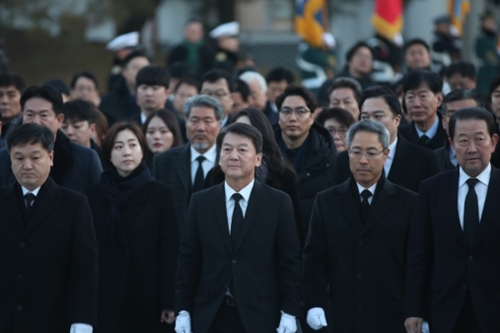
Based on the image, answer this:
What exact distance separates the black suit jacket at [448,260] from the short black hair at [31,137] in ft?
8.36

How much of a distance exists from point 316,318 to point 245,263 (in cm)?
59

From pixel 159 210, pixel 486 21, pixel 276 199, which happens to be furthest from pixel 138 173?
pixel 486 21

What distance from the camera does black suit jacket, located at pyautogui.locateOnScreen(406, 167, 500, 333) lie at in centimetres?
711

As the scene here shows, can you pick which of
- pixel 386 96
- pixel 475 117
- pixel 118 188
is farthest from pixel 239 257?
pixel 386 96

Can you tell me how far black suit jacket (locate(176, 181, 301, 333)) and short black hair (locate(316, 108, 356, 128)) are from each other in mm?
3000

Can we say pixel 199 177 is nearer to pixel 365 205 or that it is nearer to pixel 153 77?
pixel 365 205

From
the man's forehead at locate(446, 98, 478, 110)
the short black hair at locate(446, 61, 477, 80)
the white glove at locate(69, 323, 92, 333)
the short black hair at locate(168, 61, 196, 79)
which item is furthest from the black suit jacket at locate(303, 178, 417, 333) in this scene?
the short black hair at locate(168, 61, 196, 79)

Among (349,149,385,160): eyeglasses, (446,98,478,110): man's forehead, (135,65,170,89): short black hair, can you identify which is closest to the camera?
(349,149,385,160): eyeglasses

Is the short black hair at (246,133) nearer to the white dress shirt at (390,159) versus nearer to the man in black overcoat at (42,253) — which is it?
the man in black overcoat at (42,253)

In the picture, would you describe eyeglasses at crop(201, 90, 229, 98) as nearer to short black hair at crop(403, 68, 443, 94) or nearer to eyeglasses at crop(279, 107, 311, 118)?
eyeglasses at crop(279, 107, 311, 118)

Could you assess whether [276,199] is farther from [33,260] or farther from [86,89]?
[86,89]

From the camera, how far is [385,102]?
9391 mm

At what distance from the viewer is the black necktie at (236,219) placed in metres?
7.67

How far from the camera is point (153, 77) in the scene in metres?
12.1
